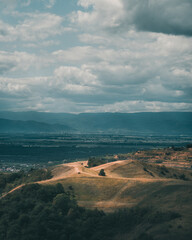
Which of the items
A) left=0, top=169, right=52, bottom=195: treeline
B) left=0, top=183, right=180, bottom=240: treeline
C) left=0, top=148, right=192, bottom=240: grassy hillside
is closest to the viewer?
left=0, top=148, right=192, bottom=240: grassy hillside

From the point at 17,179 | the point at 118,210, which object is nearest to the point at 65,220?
the point at 118,210

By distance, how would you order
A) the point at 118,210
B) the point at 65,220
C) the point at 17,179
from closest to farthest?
the point at 65,220, the point at 118,210, the point at 17,179

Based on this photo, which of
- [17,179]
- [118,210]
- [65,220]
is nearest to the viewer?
[65,220]

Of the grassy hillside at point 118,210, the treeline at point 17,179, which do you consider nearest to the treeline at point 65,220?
the grassy hillside at point 118,210

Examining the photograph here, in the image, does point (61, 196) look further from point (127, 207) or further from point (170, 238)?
point (170, 238)

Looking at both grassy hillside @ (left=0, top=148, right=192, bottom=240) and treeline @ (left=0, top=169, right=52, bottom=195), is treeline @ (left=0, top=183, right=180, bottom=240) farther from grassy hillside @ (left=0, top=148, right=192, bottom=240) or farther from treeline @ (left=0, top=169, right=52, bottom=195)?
treeline @ (left=0, top=169, right=52, bottom=195)

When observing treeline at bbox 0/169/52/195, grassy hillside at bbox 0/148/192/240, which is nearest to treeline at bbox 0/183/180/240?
grassy hillside at bbox 0/148/192/240

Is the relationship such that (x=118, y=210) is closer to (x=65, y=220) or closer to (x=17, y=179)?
(x=65, y=220)

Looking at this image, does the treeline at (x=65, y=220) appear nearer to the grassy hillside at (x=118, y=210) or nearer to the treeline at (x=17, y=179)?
the grassy hillside at (x=118, y=210)
